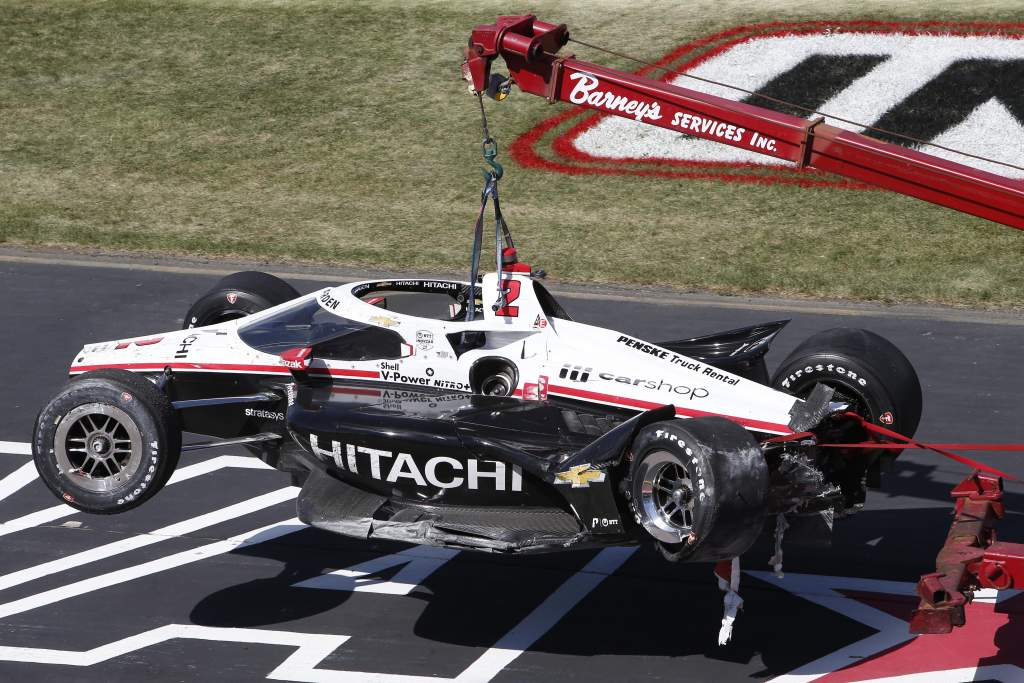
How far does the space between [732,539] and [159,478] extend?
13.7 ft

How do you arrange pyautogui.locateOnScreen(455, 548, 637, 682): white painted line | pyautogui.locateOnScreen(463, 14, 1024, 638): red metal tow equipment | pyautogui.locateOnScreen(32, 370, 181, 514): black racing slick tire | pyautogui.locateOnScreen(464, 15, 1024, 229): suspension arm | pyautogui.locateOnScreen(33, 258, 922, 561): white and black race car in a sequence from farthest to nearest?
1. pyautogui.locateOnScreen(32, 370, 181, 514): black racing slick tire
2. pyautogui.locateOnScreen(455, 548, 637, 682): white painted line
3. pyautogui.locateOnScreen(464, 15, 1024, 229): suspension arm
4. pyautogui.locateOnScreen(33, 258, 922, 561): white and black race car
5. pyautogui.locateOnScreen(463, 14, 1024, 638): red metal tow equipment

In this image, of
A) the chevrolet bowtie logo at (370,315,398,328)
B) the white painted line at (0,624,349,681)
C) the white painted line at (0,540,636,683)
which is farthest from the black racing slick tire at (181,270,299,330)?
the white painted line at (0,624,349,681)

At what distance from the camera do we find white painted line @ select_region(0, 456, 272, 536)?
38.8 feet

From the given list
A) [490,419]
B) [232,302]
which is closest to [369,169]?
[232,302]

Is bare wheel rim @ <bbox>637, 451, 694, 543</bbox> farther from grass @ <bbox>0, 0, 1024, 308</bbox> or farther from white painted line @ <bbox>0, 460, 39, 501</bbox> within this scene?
grass @ <bbox>0, 0, 1024, 308</bbox>

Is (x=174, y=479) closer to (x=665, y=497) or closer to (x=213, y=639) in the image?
(x=213, y=639)

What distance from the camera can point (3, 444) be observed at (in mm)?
13492

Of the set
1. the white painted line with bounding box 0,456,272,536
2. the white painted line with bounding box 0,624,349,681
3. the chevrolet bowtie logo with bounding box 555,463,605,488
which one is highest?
the chevrolet bowtie logo with bounding box 555,463,605,488

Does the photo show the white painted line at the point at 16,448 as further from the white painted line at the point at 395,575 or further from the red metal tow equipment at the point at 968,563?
the red metal tow equipment at the point at 968,563

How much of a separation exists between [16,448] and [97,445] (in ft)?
12.7

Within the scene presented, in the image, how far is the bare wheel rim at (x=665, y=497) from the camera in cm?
862

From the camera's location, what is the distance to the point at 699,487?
27.3ft

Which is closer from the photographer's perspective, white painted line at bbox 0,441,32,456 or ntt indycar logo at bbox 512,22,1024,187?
white painted line at bbox 0,441,32,456

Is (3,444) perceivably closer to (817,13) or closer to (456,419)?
(456,419)
